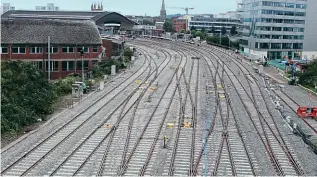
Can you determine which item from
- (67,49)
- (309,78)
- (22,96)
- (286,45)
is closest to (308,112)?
(309,78)

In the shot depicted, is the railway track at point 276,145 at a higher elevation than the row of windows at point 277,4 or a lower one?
lower

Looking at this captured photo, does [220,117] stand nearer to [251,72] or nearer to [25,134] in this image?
[25,134]

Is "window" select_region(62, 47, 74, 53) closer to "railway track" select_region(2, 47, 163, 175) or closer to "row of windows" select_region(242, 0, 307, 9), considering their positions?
"railway track" select_region(2, 47, 163, 175)

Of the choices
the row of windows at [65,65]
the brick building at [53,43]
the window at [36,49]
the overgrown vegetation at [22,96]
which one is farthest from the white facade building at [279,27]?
the overgrown vegetation at [22,96]

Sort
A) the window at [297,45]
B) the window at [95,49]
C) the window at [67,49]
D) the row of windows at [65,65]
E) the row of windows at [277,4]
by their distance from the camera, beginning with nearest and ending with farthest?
1. the row of windows at [65,65]
2. the window at [67,49]
3. the window at [95,49]
4. the row of windows at [277,4]
5. the window at [297,45]

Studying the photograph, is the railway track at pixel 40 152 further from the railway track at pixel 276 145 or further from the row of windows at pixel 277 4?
the row of windows at pixel 277 4

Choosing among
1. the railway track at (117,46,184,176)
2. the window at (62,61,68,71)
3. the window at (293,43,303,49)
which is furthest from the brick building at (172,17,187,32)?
the railway track at (117,46,184,176)

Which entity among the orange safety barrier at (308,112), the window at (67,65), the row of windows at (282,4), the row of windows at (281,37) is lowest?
the orange safety barrier at (308,112)

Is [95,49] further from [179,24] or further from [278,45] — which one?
[179,24]

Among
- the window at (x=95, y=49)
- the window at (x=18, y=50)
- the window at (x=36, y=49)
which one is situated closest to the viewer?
the window at (x=18, y=50)

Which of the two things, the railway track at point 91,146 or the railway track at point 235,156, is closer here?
the railway track at point 91,146
